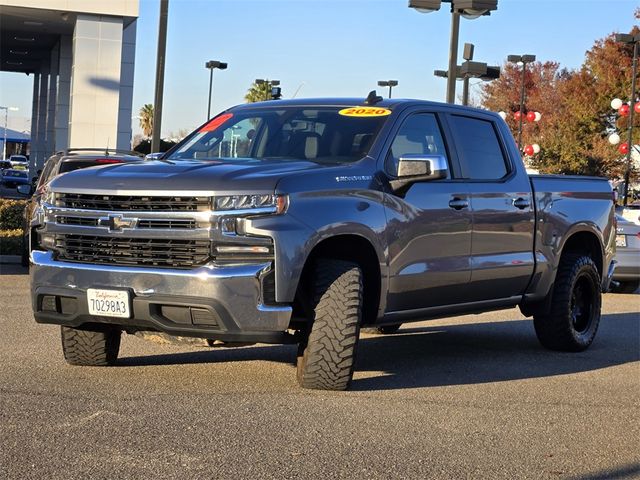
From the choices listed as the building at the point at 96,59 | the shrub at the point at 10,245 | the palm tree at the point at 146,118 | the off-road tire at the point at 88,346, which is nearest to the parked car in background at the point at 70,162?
the shrub at the point at 10,245

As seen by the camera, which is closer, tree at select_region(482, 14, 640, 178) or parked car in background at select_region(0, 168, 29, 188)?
parked car in background at select_region(0, 168, 29, 188)

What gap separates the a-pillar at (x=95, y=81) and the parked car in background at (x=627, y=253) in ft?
52.7

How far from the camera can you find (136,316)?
259 inches

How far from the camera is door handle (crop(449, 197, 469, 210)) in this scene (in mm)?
8008

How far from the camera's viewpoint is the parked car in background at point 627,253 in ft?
52.7

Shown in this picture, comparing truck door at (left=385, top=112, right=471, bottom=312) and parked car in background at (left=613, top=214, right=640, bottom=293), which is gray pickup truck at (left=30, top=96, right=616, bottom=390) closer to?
truck door at (left=385, top=112, right=471, bottom=312)

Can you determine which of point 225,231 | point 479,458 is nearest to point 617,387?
point 479,458

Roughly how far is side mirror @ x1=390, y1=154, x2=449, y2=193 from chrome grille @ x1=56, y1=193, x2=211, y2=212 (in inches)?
60.1

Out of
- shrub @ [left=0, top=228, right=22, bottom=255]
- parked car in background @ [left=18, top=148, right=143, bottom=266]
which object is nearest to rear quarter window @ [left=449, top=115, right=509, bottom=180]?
parked car in background @ [left=18, top=148, right=143, bottom=266]

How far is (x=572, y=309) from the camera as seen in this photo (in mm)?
9922

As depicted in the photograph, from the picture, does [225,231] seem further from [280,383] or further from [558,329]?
[558,329]

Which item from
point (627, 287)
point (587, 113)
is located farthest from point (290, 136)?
point (587, 113)

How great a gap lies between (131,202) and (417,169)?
195 centimetres

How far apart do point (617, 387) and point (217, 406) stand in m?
3.18
